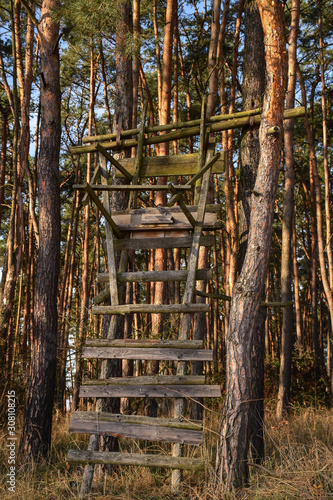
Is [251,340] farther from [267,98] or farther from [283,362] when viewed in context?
[283,362]

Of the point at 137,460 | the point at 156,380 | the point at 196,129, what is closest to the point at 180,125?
the point at 196,129

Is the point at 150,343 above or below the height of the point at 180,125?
below

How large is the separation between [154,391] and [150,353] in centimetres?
40

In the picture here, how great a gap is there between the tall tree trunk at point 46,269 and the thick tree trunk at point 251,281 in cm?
335

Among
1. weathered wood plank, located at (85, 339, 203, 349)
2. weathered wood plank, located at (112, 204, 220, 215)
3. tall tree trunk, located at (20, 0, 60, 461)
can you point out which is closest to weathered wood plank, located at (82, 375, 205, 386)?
weathered wood plank, located at (85, 339, 203, 349)

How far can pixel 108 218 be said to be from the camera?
575 centimetres

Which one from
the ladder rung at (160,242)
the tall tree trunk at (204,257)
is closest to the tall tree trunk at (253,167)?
the ladder rung at (160,242)

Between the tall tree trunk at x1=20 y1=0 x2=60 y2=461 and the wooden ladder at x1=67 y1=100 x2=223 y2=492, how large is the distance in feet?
5.37

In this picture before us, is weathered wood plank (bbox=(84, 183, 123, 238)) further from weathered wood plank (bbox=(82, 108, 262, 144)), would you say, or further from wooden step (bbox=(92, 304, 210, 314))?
weathered wood plank (bbox=(82, 108, 262, 144))

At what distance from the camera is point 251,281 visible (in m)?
5.07

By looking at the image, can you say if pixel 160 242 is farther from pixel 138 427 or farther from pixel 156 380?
pixel 138 427

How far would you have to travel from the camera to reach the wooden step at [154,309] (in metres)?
5.15

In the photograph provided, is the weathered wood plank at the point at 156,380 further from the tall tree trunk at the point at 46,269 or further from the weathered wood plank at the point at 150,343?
the tall tree trunk at the point at 46,269

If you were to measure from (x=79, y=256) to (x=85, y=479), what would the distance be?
1645 centimetres
